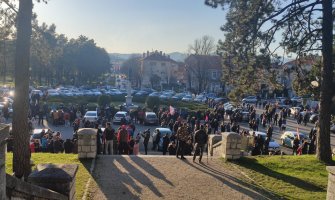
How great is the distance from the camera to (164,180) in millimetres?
12273

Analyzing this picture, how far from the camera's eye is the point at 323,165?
15.2 meters

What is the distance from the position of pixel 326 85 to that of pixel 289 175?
13.4ft

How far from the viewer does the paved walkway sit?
1106cm

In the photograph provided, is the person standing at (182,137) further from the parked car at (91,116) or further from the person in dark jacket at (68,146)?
the parked car at (91,116)

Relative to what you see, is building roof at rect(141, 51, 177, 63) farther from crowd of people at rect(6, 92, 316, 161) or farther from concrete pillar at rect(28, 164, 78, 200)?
concrete pillar at rect(28, 164, 78, 200)

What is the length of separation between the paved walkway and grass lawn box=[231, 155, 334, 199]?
2.04 ft

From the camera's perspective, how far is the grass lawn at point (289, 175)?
1194 cm

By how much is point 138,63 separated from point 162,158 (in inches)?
3432

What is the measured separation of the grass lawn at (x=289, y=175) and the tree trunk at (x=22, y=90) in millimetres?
Result: 6985

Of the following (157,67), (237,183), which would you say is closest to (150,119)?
(237,183)

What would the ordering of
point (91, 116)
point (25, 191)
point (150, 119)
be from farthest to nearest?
point (150, 119)
point (91, 116)
point (25, 191)

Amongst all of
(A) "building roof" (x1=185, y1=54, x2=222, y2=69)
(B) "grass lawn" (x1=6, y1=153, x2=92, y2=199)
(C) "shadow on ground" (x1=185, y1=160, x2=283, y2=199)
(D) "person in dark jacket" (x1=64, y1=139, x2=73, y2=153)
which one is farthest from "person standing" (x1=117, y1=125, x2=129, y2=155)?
(A) "building roof" (x1=185, y1=54, x2=222, y2=69)

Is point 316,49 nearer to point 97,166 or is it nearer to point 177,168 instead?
point 177,168

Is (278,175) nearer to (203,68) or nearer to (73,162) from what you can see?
(73,162)
